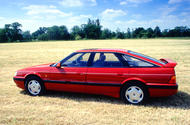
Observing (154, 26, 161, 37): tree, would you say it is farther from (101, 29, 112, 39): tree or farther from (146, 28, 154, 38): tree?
(101, 29, 112, 39): tree

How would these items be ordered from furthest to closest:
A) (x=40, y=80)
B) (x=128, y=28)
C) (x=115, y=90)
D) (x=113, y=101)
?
(x=128, y=28), (x=40, y=80), (x=113, y=101), (x=115, y=90)

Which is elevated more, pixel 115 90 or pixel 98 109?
pixel 115 90

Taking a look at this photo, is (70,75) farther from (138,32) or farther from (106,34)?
(138,32)

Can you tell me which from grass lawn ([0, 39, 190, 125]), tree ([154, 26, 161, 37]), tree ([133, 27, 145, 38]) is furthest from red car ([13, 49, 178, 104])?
tree ([133, 27, 145, 38])

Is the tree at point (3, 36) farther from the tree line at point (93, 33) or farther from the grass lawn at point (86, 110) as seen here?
the grass lawn at point (86, 110)

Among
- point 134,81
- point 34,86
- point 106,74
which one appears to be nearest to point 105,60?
point 106,74

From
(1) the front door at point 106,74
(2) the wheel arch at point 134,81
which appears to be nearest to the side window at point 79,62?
(1) the front door at point 106,74

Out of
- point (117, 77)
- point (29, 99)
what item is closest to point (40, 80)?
point (29, 99)

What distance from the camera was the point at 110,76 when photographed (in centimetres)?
399

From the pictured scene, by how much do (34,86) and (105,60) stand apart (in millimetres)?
2422

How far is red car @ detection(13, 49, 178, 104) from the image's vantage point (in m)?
3.74

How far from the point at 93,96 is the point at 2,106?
2.59 metres

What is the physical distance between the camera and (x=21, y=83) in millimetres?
4809

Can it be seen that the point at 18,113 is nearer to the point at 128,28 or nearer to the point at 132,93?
the point at 132,93
